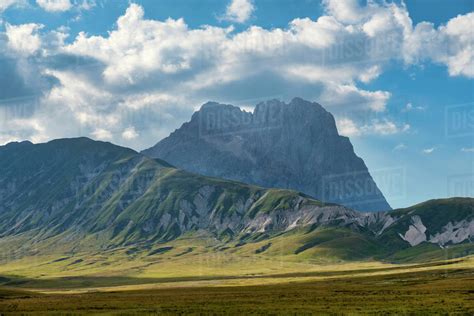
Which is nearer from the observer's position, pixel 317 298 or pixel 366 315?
pixel 366 315

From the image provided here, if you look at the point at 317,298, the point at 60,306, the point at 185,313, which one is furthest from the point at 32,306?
the point at 317,298

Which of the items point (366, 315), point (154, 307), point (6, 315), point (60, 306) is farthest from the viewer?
point (60, 306)

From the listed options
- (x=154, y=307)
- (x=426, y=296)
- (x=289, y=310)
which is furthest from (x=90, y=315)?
(x=426, y=296)

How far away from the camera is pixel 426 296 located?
111 meters

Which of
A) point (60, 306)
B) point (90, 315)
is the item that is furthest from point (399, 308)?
point (60, 306)

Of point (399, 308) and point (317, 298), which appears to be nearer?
point (399, 308)

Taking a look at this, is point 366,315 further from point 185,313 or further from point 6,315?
point 6,315

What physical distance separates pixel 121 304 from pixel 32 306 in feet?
63.4

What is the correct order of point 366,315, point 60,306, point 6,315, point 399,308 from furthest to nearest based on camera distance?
1. point 60,306
2. point 6,315
3. point 399,308
4. point 366,315

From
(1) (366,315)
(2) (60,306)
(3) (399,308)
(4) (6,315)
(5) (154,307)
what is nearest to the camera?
(1) (366,315)

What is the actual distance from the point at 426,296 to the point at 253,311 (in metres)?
40.1

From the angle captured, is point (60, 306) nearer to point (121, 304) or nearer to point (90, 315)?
point (121, 304)

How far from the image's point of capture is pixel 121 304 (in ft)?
382

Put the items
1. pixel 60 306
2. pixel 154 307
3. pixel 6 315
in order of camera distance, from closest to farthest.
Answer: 1. pixel 6 315
2. pixel 154 307
3. pixel 60 306
